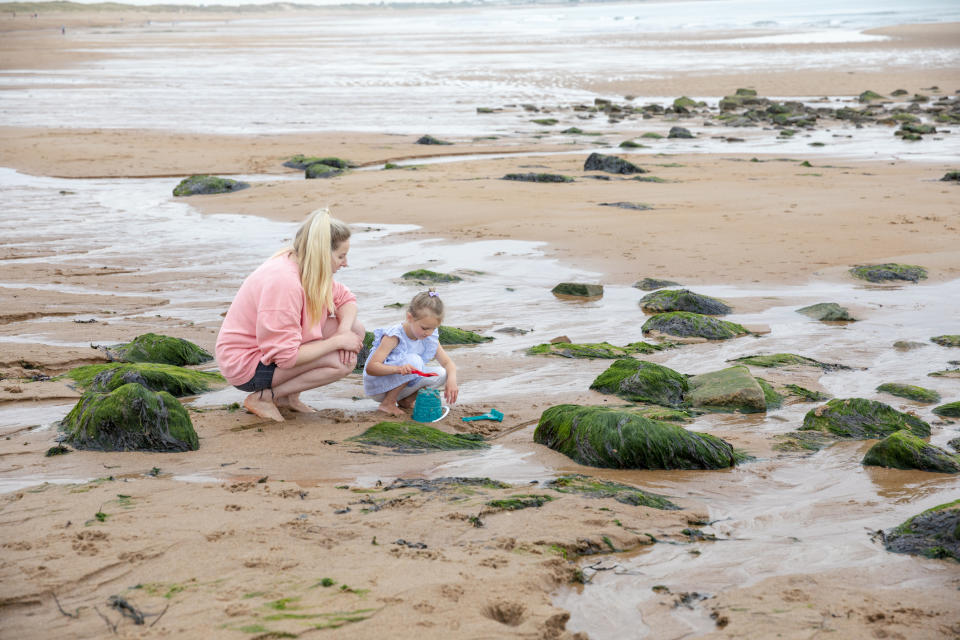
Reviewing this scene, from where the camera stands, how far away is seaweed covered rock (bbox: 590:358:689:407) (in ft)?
19.9

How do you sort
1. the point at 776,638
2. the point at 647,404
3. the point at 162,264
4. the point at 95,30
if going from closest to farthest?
the point at 776,638, the point at 647,404, the point at 162,264, the point at 95,30

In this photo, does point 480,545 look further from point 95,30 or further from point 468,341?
point 95,30

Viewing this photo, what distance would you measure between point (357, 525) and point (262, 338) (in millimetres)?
1930

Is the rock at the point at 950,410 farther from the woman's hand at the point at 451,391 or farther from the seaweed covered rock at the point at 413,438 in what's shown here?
the woman's hand at the point at 451,391

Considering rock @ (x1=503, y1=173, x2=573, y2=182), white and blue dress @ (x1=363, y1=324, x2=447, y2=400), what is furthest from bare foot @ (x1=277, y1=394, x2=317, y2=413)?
rock @ (x1=503, y1=173, x2=573, y2=182)

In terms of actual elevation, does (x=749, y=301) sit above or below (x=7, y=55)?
below

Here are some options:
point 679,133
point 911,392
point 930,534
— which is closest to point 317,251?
point 930,534

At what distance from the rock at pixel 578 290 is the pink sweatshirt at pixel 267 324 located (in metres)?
3.86

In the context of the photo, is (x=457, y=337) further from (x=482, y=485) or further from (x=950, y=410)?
(x=950, y=410)

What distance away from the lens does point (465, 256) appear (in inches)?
421

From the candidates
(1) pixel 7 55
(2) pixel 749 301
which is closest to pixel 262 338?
Answer: (2) pixel 749 301

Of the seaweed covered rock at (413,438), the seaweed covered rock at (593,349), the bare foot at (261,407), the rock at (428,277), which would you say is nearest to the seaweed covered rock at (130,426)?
the bare foot at (261,407)

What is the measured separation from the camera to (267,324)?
17.7 ft

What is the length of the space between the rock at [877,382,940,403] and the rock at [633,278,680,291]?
129 inches
